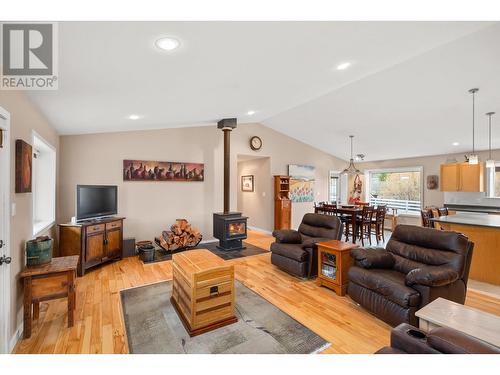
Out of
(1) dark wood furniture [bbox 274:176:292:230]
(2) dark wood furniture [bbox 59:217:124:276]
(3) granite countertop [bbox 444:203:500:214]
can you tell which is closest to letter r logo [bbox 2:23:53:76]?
(2) dark wood furniture [bbox 59:217:124:276]

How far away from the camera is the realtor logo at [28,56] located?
1.47m

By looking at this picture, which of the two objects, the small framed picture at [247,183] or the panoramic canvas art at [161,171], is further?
the small framed picture at [247,183]

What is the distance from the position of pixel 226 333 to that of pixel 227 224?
9.76ft

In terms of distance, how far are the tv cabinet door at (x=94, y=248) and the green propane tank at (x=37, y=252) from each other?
1.44 meters

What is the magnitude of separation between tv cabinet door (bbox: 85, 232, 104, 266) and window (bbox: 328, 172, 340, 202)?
6.75 metres

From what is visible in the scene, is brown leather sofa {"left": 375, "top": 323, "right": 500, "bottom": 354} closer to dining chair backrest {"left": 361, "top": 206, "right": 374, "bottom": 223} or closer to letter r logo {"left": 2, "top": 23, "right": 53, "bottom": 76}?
letter r logo {"left": 2, "top": 23, "right": 53, "bottom": 76}

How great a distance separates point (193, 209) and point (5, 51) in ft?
14.5

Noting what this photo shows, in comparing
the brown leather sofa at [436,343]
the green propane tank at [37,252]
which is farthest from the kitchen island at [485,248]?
the green propane tank at [37,252]

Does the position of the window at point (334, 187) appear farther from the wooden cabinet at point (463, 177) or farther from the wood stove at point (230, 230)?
the wood stove at point (230, 230)

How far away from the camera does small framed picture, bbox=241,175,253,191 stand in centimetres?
782

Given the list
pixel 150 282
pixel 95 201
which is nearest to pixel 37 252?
pixel 150 282

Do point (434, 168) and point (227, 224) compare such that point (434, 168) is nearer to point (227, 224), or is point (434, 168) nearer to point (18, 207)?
point (227, 224)

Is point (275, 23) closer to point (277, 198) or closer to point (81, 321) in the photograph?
point (81, 321)

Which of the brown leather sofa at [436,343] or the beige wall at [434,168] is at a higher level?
the beige wall at [434,168]
